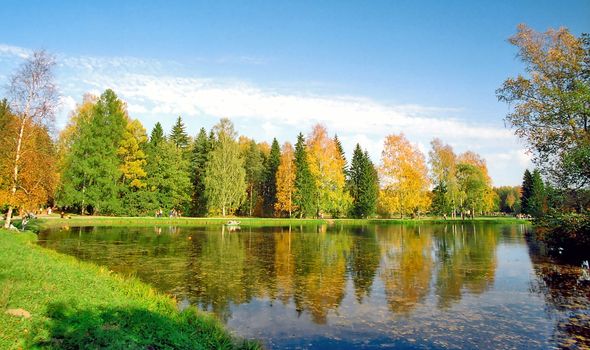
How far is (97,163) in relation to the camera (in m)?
54.2

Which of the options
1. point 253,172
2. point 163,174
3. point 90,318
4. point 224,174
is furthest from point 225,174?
point 90,318

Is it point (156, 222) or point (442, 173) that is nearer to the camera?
point (156, 222)

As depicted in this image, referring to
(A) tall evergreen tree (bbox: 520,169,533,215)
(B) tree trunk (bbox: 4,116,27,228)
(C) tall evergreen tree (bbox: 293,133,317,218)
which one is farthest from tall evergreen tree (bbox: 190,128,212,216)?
(A) tall evergreen tree (bbox: 520,169,533,215)

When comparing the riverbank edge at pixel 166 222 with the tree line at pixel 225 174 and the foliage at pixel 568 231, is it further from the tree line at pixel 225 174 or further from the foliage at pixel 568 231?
the foliage at pixel 568 231

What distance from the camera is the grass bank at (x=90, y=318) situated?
6898mm

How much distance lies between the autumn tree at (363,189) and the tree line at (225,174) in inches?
7.9

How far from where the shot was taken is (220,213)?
67.1 metres

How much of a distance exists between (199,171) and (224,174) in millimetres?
12837

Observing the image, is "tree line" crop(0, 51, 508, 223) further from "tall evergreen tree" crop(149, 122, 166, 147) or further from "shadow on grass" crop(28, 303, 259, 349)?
"shadow on grass" crop(28, 303, 259, 349)

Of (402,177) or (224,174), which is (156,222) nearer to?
(224,174)

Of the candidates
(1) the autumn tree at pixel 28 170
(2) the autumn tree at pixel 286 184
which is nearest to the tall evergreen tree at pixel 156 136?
(2) the autumn tree at pixel 286 184

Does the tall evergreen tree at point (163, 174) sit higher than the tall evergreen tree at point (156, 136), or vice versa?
the tall evergreen tree at point (156, 136)

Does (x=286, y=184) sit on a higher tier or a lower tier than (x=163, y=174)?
lower

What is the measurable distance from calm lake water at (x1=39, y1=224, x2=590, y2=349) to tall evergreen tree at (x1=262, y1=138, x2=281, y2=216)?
50.3 m
